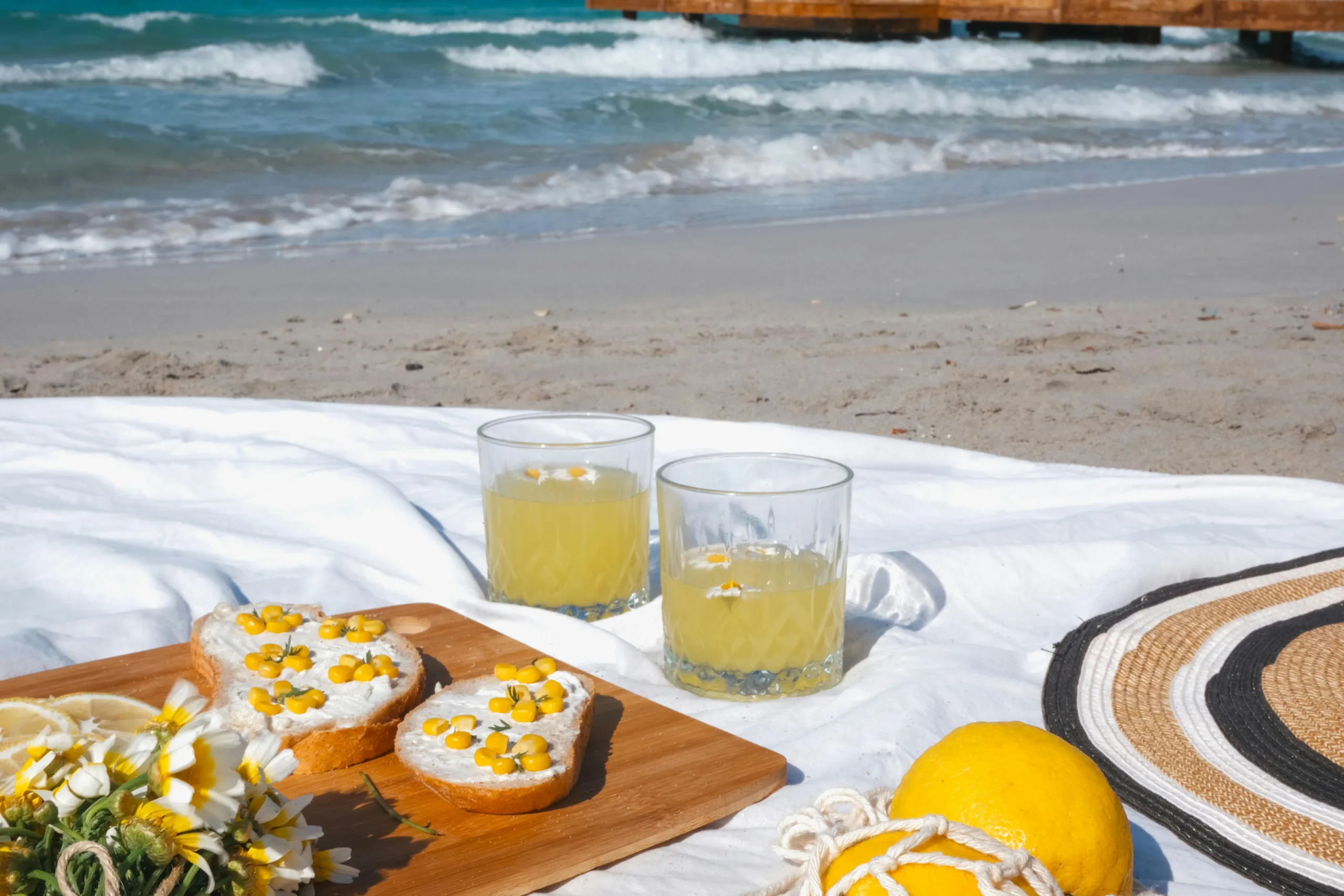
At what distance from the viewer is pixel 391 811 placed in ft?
3.88

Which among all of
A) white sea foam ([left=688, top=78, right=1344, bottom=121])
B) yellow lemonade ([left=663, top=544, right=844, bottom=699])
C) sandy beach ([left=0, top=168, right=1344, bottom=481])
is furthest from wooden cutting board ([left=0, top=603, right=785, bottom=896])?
white sea foam ([left=688, top=78, right=1344, bottom=121])

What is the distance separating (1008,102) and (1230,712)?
460 inches

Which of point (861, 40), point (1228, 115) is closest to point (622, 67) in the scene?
point (861, 40)

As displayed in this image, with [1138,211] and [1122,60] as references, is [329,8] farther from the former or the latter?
[1138,211]

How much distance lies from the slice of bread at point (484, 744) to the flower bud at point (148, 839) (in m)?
0.39

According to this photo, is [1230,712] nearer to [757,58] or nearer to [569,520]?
[569,520]

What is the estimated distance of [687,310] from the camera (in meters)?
5.16

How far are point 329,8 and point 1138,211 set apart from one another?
19246 mm

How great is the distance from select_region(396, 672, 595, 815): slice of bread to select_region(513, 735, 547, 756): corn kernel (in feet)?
0.04

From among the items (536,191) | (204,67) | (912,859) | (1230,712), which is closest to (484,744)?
(912,859)

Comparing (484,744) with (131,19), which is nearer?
(484,744)

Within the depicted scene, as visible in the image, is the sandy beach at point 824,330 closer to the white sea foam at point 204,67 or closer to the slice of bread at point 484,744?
the slice of bread at point 484,744

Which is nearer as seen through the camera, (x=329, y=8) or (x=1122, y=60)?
(x=1122, y=60)

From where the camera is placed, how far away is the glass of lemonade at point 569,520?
174 cm
